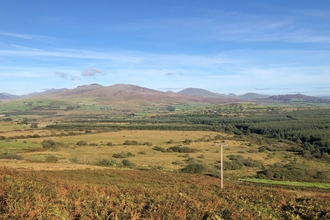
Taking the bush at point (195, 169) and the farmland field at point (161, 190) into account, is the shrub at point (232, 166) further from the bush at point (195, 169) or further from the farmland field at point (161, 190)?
the bush at point (195, 169)

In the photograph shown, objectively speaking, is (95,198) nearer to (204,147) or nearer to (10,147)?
(10,147)

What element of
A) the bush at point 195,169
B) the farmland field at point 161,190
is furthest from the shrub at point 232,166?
the bush at point 195,169

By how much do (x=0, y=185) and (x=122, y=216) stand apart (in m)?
6.24

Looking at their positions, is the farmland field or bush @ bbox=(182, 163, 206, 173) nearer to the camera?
the farmland field

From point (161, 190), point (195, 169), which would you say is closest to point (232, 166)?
point (195, 169)

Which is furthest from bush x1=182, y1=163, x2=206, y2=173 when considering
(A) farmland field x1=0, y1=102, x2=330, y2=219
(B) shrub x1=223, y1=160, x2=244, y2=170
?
(B) shrub x1=223, y1=160, x2=244, y2=170

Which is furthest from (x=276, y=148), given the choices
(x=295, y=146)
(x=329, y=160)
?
(x=329, y=160)

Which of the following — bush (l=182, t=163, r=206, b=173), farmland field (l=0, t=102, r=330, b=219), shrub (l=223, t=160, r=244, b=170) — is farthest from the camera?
shrub (l=223, t=160, r=244, b=170)

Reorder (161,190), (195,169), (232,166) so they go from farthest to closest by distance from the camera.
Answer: (232,166) → (195,169) → (161,190)

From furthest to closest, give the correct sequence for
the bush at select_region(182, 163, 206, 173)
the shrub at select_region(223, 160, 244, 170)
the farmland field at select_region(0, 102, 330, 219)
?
the shrub at select_region(223, 160, 244, 170) → the bush at select_region(182, 163, 206, 173) → the farmland field at select_region(0, 102, 330, 219)

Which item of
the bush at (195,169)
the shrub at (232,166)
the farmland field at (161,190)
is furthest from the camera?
the shrub at (232,166)

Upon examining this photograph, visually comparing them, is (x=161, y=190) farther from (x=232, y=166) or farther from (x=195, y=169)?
(x=232, y=166)

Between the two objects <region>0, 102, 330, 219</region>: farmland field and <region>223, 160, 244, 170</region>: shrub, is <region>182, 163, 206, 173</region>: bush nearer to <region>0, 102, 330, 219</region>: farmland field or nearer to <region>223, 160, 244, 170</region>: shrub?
<region>0, 102, 330, 219</region>: farmland field

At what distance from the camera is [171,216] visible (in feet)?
30.2
